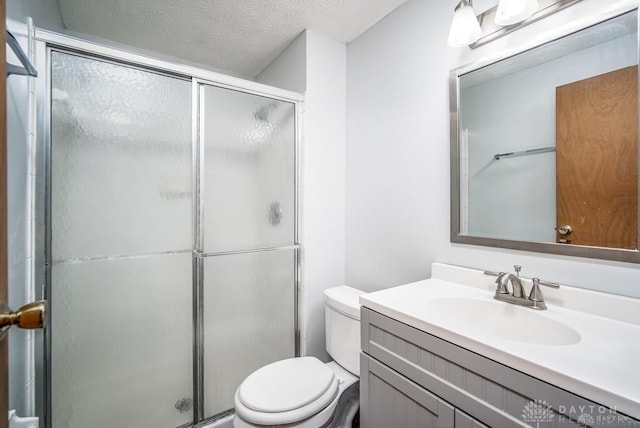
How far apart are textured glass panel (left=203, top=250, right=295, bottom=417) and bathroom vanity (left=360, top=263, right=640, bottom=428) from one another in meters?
0.80

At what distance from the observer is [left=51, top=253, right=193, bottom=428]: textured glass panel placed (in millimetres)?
1213

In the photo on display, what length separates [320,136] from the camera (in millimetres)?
A: 1851

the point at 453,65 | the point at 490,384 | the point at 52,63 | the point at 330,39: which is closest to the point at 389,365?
the point at 490,384

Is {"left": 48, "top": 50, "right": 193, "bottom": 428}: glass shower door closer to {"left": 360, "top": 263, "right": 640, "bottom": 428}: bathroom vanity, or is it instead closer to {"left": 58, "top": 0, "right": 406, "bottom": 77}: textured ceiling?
{"left": 58, "top": 0, "right": 406, "bottom": 77}: textured ceiling

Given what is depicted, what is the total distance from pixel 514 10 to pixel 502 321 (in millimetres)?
1153

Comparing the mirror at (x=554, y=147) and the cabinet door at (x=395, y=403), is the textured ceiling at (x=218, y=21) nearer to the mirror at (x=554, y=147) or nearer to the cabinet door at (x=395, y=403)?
the mirror at (x=554, y=147)

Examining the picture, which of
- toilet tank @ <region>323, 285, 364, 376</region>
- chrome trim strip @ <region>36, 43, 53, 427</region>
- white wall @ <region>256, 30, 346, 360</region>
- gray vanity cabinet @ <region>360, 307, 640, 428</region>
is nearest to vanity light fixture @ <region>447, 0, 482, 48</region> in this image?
white wall @ <region>256, 30, 346, 360</region>

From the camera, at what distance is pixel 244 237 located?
1.63m

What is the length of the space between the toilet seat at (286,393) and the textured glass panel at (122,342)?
48 cm

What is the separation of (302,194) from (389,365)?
3.64ft

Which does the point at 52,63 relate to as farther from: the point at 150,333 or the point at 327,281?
the point at 327,281

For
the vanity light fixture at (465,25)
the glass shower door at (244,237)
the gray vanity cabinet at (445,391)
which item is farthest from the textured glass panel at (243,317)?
the vanity light fixture at (465,25)

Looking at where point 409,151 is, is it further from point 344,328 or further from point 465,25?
point 344,328

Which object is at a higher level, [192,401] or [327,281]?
[327,281]
